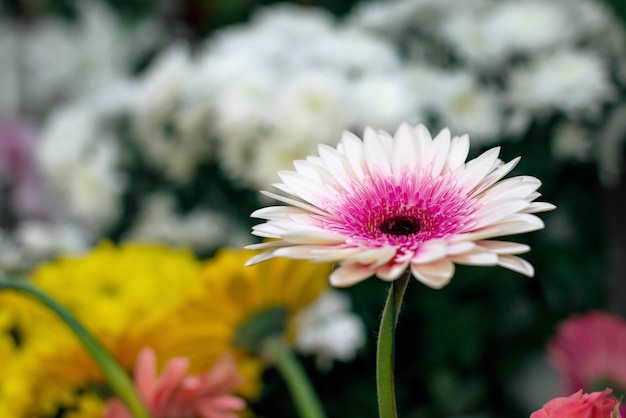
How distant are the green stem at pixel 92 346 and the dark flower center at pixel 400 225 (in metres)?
0.08

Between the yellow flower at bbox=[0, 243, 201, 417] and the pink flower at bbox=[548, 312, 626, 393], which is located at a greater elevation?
the yellow flower at bbox=[0, 243, 201, 417]

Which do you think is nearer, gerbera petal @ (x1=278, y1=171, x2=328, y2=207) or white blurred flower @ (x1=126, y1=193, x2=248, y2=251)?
gerbera petal @ (x1=278, y1=171, x2=328, y2=207)

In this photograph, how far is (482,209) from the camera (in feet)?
0.37

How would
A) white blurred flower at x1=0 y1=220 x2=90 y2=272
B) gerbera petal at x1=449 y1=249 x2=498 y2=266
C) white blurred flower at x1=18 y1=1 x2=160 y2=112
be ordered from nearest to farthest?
gerbera petal at x1=449 y1=249 x2=498 y2=266, white blurred flower at x1=0 y1=220 x2=90 y2=272, white blurred flower at x1=18 y1=1 x2=160 y2=112

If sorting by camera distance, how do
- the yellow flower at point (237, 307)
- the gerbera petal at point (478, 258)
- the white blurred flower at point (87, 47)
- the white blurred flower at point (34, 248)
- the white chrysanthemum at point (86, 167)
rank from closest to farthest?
the gerbera petal at point (478, 258)
the yellow flower at point (237, 307)
the white blurred flower at point (34, 248)
the white chrysanthemum at point (86, 167)
the white blurred flower at point (87, 47)

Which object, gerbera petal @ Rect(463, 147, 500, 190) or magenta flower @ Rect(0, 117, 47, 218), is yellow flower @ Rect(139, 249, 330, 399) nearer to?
gerbera petal @ Rect(463, 147, 500, 190)

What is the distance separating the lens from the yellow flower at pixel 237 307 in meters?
0.22

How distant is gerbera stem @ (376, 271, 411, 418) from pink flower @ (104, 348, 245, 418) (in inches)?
2.6

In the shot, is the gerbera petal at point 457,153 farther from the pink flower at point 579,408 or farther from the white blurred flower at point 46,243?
the white blurred flower at point 46,243

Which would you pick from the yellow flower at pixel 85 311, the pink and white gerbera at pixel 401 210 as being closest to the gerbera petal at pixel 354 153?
the pink and white gerbera at pixel 401 210

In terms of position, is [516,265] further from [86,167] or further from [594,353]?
[86,167]

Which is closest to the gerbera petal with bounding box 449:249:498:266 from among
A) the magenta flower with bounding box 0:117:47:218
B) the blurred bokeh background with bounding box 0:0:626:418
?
the blurred bokeh background with bounding box 0:0:626:418

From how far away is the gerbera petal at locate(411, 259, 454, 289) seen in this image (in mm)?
97

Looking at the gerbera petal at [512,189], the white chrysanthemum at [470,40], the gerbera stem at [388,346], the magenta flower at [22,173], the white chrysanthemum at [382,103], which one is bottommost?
the gerbera stem at [388,346]
